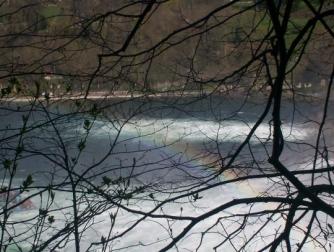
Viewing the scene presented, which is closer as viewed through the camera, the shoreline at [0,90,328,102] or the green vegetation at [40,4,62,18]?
the green vegetation at [40,4,62,18]

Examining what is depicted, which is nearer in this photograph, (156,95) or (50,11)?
(50,11)

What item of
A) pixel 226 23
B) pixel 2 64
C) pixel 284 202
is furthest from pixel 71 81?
pixel 284 202

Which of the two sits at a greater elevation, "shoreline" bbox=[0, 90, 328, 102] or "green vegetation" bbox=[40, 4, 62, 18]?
"green vegetation" bbox=[40, 4, 62, 18]

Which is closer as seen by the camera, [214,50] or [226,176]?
[226,176]

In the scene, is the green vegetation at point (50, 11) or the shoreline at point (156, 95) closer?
the green vegetation at point (50, 11)

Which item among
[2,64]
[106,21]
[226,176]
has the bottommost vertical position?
[226,176]

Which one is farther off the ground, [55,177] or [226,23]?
[226,23]

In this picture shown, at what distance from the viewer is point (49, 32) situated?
3.87ft

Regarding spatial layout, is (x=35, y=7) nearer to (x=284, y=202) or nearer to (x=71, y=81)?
(x=71, y=81)

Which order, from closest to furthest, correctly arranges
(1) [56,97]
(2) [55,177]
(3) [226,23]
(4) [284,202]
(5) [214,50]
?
(4) [284,202] → (3) [226,23] → (5) [214,50] → (1) [56,97] → (2) [55,177]

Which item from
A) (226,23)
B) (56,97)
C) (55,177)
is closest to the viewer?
(226,23)

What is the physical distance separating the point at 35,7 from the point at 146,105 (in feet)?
1.87

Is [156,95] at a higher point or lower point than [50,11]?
lower

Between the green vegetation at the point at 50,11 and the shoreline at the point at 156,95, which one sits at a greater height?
the green vegetation at the point at 50,11
